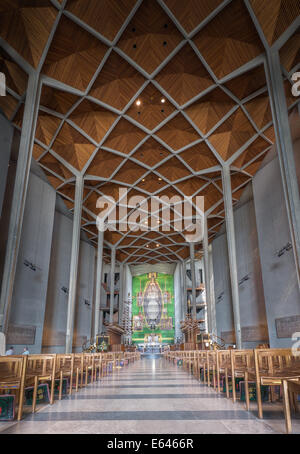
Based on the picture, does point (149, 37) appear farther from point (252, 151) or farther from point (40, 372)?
point (40, 372)

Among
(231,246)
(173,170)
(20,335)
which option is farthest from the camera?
(173,170)

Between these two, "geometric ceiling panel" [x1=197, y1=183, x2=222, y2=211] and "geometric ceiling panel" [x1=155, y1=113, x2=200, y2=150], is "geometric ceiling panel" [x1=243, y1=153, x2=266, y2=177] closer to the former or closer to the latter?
"geometric ceiling panel" [x1=197, y1=183, x2=222, y2=211]

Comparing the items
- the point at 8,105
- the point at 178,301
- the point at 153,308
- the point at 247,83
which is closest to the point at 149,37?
the point at 247,83

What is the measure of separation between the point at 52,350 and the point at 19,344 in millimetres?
3746

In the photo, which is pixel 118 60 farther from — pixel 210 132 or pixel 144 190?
pixel 144 190

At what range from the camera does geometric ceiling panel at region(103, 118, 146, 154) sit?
13.2m

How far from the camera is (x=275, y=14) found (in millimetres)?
8305

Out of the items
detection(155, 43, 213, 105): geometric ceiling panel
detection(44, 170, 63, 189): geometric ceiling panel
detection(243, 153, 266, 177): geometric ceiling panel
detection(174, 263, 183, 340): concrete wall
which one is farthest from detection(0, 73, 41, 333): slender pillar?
detection(174, 263, 183, 340): concrete wall

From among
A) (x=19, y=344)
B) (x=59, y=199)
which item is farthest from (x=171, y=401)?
(x=59, y=199)

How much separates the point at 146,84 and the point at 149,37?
68.6 inches

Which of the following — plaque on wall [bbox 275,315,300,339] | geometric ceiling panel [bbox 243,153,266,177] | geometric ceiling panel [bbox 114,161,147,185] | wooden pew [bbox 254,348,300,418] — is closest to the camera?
wooden pew [bbox 254,348,300,418]

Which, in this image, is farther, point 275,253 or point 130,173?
point 130,173

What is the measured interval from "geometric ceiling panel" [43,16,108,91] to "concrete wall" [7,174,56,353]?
517cm

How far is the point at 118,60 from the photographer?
33.3 ft
